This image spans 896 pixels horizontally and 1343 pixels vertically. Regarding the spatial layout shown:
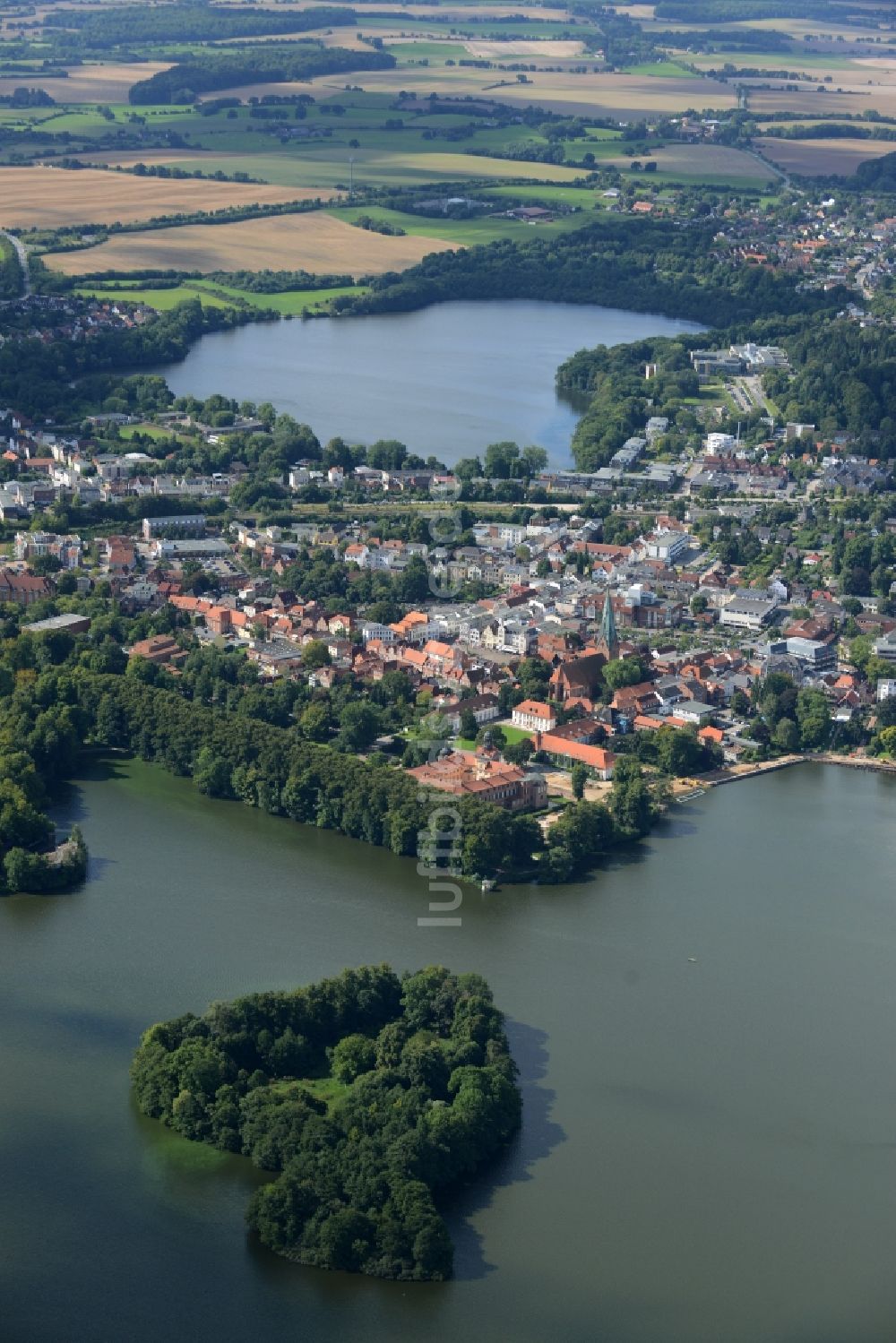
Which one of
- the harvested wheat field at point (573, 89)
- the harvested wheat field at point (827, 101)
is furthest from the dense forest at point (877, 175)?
the harvested wheat field at point (573, 89)

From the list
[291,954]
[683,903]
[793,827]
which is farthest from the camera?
[793,827]

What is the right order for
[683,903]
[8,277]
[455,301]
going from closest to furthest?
[683,903]
[8,277]
[455,301]

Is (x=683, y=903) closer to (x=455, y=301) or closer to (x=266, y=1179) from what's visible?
(x=266, y=1179)

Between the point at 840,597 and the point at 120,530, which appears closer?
the point at 840,597

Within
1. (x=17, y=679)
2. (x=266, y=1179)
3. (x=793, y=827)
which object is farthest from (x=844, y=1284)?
(x=17, y=679)

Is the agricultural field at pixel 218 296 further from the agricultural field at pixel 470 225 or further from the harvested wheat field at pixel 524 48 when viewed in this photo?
the harvested wheat field at pixel 524 48
